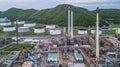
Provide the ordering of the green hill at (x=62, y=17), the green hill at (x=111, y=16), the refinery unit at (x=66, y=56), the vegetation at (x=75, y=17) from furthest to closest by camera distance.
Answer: the green hill at (x=111, y=16), the vegetation at (x=75, y=17), the green hill at (x=62, y=17), the refinery unit at (x=66, y=56)

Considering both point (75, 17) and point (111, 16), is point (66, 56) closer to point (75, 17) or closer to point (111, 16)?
point (75, 17)

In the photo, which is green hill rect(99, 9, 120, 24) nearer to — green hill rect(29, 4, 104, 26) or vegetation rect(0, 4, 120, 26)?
vegetation rect(0, 4, 120, 26)

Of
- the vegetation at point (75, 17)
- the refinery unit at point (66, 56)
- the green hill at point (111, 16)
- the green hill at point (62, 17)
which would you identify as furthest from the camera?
the green hill at point (111, 16)

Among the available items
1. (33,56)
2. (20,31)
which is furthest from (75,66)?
(20,31)

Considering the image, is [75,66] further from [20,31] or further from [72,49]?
[20,31]

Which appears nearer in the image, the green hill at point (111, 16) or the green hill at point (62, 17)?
the green hill at point (62, 17)

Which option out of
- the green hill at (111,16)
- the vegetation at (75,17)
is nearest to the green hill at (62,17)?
the vegetation at (75,17)

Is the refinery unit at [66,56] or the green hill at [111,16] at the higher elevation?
the green hill at [111,16]

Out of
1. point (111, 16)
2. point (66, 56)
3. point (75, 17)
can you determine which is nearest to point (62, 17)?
point (75, 17)

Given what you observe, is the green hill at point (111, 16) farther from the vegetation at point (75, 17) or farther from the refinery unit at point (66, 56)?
the refinery unit at point (66, 56)

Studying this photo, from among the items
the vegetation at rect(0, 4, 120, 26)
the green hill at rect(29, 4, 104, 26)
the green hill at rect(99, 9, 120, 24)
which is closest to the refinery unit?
the green hill at rect(29, 4, 104, 26)

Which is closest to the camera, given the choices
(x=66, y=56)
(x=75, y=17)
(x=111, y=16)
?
(x=66, y=56)
